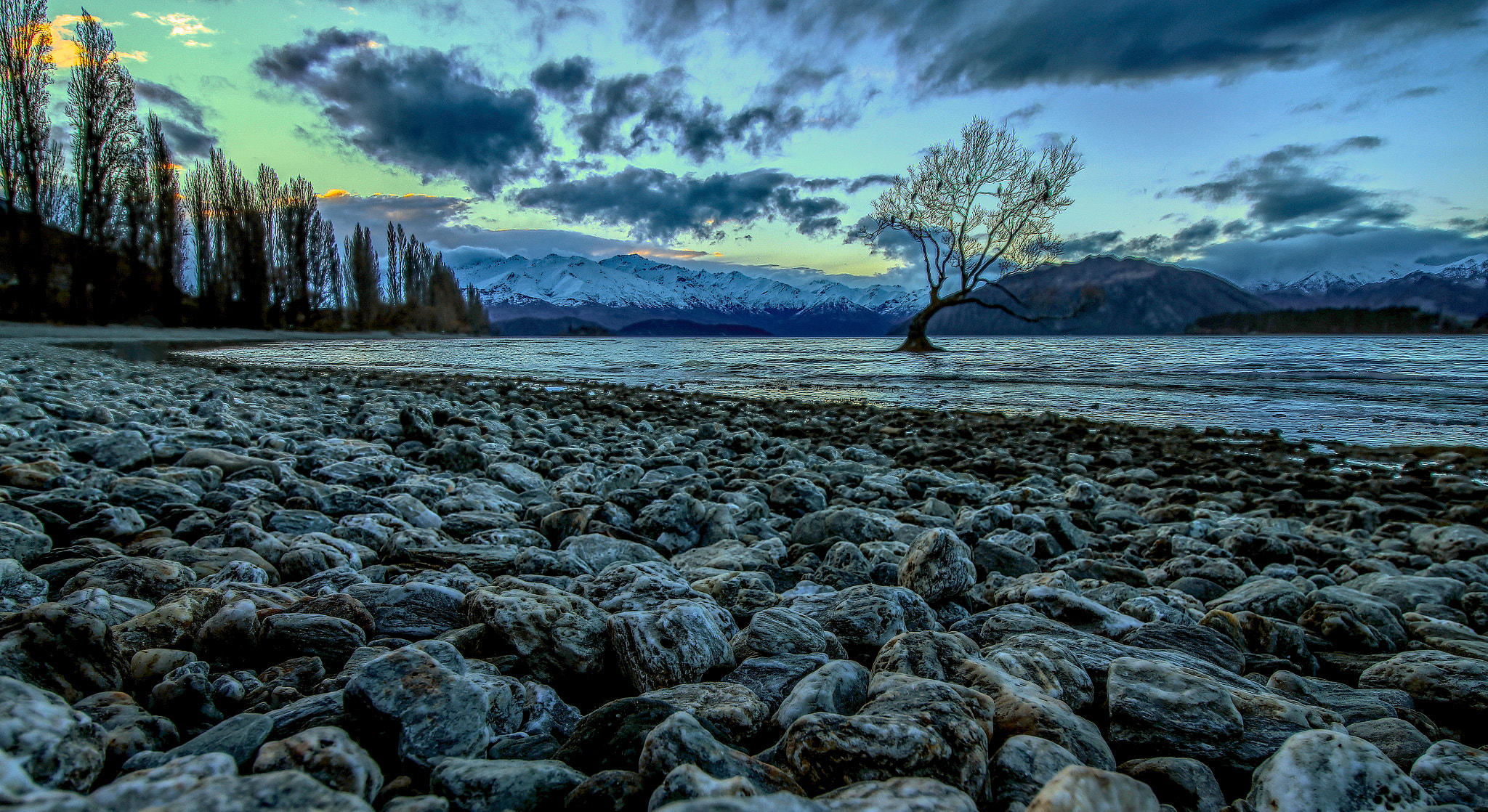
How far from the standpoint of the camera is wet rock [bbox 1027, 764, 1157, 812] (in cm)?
86

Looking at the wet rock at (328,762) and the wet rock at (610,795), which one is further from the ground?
the wet rock at (328,762)

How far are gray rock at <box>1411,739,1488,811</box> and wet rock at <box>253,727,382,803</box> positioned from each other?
1722 mm

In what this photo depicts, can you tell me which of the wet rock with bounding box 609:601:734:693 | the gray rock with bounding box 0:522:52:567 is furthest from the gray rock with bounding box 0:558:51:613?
the wet rock with bounding box 609:601:734:693

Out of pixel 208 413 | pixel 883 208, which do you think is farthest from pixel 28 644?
pixel 883 208

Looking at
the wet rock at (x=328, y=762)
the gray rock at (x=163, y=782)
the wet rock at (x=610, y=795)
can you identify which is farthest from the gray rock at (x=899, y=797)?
the gray rock at (x=163, y=782)

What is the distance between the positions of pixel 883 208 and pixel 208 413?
22.1 metres

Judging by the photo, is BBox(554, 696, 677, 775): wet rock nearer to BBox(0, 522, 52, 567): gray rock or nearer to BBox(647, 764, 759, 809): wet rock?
BBox(647, 764, 759, 809): wet rock

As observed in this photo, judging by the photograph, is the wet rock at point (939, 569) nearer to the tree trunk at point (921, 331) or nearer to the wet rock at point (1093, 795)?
the wet rock at point (1093, 795)

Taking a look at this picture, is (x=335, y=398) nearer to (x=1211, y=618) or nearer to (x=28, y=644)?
(x=28, y=644)

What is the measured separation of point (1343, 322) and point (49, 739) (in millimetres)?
116495

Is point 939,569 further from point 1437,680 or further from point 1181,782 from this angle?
point 1437,680

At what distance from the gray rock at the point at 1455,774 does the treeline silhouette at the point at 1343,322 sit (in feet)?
325

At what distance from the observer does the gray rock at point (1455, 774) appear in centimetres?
108

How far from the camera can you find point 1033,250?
22.5 meters
